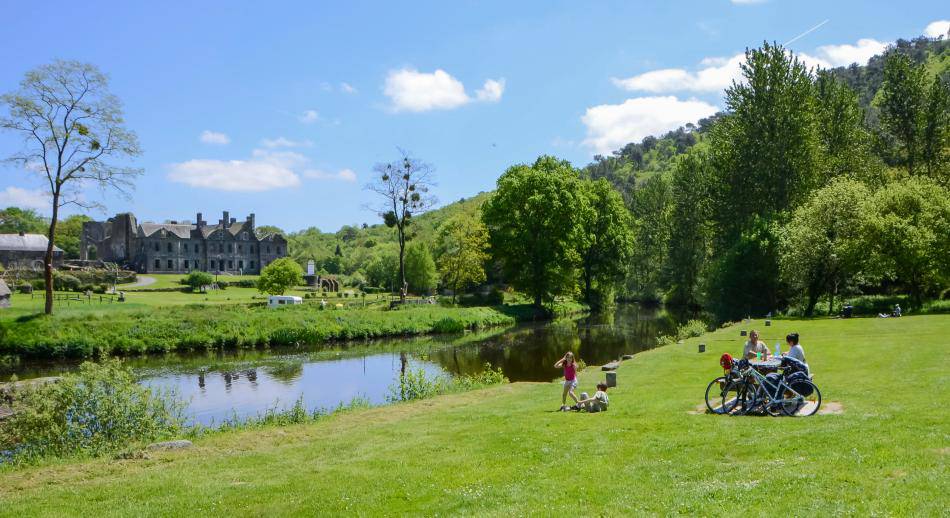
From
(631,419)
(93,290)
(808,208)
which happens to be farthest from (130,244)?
(631,419)

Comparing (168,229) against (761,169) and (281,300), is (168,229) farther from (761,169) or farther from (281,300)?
(761,169)

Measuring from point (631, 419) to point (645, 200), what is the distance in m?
92.3

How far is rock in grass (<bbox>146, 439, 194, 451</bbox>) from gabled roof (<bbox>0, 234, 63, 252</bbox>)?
93716mm

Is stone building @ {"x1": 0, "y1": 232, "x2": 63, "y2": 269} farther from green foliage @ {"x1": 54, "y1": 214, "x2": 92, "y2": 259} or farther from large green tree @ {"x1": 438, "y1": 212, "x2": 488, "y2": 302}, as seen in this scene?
large green tree @ {"x1": 438, "y1": 212, "x2": 488, "y2": 302}

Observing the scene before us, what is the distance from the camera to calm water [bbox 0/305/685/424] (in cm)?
2745

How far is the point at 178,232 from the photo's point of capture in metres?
113

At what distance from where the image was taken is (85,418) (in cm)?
1759

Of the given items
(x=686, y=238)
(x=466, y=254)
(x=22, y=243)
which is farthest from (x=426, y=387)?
(x=22, y=243)

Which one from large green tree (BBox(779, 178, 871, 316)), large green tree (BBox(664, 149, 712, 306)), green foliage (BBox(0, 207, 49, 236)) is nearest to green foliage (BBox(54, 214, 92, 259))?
green foliage (BBox(0, 207, 49, 236))

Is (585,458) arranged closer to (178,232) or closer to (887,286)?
(887,286)

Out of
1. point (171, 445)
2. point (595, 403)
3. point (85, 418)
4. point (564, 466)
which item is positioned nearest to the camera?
point (564, 466)

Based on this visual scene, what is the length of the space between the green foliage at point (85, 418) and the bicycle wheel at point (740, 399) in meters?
15.3

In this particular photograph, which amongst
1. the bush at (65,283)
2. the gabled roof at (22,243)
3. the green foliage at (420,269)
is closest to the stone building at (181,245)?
the gabled roof at (22,243)

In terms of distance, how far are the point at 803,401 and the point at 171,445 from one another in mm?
15390
